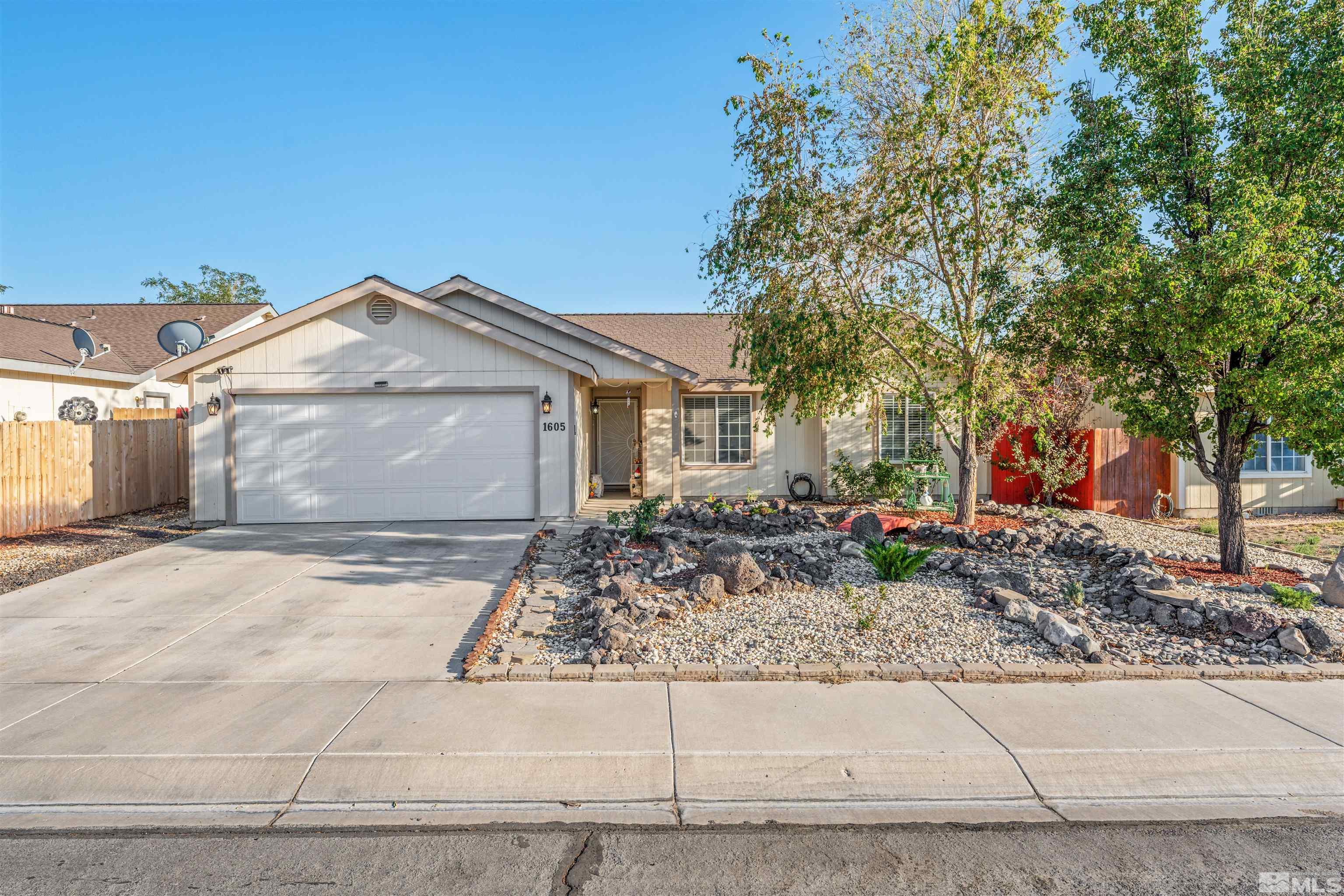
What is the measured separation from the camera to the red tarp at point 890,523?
9.66 metres

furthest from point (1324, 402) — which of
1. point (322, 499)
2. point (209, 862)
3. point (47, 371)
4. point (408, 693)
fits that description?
point (47, 371)

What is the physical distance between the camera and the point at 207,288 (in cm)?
4853

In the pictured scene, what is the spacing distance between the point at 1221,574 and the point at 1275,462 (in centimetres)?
870

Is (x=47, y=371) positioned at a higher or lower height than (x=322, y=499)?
higher

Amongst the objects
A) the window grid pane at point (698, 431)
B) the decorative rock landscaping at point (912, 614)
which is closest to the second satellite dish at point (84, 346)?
the window grid pane at point (698, 431)

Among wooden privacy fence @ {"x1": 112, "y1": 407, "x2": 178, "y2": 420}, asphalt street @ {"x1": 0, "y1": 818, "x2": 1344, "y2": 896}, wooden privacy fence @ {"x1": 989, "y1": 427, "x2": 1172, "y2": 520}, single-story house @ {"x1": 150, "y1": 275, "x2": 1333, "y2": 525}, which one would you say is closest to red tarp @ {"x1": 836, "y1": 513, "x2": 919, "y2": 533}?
wooden privacy fence @ {"x1": 989, "y1": 427, "x2": 1172, "y2": 520}

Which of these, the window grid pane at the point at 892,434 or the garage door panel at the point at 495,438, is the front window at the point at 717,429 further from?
the garage door panel at the point at 495,438

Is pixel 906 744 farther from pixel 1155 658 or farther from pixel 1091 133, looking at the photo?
pixel 1091 133

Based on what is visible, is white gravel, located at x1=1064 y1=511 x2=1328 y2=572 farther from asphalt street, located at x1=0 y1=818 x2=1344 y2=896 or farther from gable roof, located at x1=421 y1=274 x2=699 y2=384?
gable roof, located at x1=421 y1=274 x2=699 y2=384

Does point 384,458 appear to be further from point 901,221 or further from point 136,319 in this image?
point 136,319

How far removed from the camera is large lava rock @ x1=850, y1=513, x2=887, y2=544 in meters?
9.16

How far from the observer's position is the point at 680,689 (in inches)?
192

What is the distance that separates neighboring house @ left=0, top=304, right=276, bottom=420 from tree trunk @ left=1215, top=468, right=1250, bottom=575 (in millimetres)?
19978

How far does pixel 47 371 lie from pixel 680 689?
16.9 m
